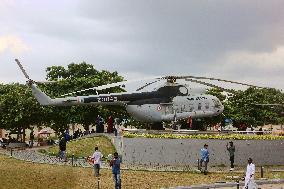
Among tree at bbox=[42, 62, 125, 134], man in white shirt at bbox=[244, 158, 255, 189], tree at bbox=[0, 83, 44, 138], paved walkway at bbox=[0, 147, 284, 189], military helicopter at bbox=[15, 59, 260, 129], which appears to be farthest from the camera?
tree at bbox=[42, 62, 125, 134]

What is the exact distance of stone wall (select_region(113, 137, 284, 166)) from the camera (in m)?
31.8

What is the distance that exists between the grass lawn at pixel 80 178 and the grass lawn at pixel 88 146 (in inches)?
188

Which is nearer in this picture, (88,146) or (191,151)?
(191,151)

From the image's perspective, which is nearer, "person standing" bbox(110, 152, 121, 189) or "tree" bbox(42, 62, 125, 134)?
"person standing" bbox(110, 152, 121, 189)

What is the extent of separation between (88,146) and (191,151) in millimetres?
8527

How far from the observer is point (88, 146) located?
118 feet

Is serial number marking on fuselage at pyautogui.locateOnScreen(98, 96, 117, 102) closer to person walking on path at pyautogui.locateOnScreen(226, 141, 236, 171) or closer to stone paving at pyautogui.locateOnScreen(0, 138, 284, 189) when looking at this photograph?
stone paving at pyautogui.locateOnScreen(0, 138, 284, 189)

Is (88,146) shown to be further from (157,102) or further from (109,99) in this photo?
(157,102)

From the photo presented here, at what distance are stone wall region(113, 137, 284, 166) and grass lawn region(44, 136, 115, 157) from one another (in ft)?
7.42

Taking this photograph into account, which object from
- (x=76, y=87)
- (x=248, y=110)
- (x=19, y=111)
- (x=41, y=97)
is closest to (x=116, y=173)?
(x=41, y=97)

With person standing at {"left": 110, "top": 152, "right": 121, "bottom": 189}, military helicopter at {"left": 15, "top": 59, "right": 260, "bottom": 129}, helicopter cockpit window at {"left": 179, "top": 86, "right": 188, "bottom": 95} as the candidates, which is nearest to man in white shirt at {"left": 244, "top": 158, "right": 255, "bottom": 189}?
person standing at {"left": 110, "top": 152, "right": 121, "bottom": 189}

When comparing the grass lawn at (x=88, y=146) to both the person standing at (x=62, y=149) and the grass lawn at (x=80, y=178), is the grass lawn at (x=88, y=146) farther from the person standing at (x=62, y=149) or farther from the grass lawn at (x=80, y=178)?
the grass lawn at (x=80, y=178)

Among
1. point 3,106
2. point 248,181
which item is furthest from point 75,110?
point 248,181

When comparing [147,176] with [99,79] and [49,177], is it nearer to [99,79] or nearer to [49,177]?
[49,177]
